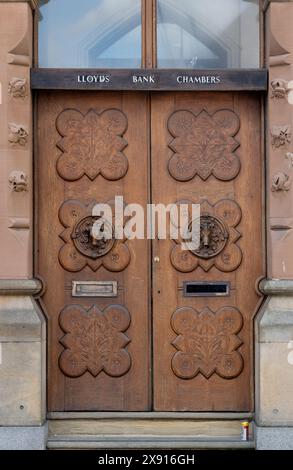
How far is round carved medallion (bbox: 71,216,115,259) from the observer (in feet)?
26.9

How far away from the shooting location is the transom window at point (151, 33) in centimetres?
827

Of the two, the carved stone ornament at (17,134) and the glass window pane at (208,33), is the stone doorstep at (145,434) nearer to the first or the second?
the carved stone ornament at (17,134)

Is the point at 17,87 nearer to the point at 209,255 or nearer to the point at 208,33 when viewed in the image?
the point at 208,33

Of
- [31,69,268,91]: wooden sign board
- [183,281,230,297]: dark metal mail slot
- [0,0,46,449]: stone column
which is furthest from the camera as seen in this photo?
[183,281,230,297]: dark metal mail slot

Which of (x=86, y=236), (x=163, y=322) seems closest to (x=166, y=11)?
(x=86, y=236)

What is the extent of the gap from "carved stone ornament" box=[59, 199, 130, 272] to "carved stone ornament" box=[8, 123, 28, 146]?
2.35 ft

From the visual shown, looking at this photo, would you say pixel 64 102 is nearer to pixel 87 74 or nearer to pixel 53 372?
pixel 87 74

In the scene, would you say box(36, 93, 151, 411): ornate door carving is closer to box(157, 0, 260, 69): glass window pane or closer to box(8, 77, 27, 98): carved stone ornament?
box(8, 77, 27, 98): carved stone ornament

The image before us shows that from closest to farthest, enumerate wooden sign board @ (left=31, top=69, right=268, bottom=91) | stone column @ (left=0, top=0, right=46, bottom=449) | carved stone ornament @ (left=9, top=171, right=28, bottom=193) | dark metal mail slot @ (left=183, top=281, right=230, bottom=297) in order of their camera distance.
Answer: stone column @ (left=0, top=0, right=46, bottom=449) < carved stone ornament @ (left=9, top=171, right=28, bottom=193) < wooden sign board @ (left=31, top=69, right=268, bottom=91) < dark metal mail slot @ (left=183, top=281, right=230, bottom=297)

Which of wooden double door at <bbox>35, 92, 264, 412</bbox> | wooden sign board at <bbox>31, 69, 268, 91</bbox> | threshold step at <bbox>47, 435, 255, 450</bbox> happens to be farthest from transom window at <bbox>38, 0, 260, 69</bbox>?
threshold step at <bbox>47, 435, 255, 450</bbox>

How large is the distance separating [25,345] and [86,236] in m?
1.14

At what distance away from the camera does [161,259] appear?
8.20m

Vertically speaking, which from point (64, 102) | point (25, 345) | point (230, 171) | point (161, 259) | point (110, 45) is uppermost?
point (110, 45)

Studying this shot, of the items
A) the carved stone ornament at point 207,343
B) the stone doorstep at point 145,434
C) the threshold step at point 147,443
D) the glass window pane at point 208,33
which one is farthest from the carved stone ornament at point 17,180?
the threshold step at point 147,443
